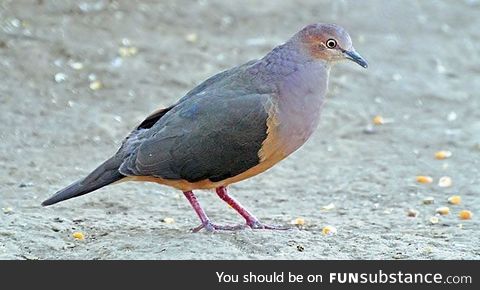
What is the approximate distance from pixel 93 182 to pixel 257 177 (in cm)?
206

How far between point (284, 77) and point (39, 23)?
4.74m

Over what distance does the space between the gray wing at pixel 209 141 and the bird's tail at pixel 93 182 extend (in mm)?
88

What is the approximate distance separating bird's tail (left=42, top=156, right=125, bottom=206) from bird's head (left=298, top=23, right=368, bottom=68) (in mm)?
1228

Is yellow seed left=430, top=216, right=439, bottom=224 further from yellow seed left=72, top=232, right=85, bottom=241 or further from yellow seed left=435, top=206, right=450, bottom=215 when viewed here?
yellow seed left=72, top=232, right=85, bottom=241

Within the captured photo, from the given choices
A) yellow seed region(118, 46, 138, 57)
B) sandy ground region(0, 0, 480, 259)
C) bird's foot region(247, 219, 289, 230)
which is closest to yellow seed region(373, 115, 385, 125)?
sandy ground region(0, 0, 480, 259)

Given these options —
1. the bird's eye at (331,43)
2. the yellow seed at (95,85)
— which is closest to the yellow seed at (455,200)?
the bird's eye at (331,43)

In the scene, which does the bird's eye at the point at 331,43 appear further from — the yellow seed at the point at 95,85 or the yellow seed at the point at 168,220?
the yellow seed at the point at 95,85

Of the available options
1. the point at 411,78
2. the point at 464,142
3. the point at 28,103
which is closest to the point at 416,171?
the point at 464,142

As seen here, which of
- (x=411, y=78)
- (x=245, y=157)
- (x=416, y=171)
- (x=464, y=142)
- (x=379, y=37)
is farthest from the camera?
(x=379, y=37)

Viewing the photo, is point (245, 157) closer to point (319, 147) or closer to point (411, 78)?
point (319, 147)

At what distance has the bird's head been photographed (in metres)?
5.87

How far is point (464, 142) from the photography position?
27.8 feet

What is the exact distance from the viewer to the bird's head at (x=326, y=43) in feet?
19.3

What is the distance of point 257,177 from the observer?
25.3 ft
